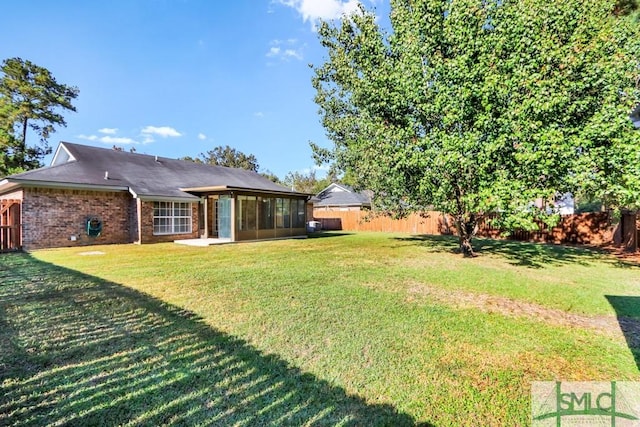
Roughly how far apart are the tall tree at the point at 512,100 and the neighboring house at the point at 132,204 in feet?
29.0

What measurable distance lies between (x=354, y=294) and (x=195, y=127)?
33.4 m

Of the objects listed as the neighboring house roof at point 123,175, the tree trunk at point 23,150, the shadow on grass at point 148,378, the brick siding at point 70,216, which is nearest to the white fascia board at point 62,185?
the neighboring house roof at point 123,175

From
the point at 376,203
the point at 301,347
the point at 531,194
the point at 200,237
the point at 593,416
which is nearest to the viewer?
the point at 593,416

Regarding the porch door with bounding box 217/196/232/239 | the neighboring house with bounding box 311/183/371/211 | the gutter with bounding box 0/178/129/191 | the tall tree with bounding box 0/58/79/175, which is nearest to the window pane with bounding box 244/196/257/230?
the porch door with bounding box 217/196/232/239

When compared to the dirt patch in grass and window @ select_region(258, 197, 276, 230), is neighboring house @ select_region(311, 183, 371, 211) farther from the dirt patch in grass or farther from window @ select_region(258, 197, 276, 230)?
the dirt patch in grass

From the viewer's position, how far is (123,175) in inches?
604

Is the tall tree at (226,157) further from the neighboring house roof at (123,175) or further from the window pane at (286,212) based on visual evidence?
the window pane at (286,212)

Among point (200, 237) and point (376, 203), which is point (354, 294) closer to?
point (376, 203)

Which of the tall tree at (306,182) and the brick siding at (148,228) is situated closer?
the brick siding at (148,228)

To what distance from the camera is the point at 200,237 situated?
16656 millimetres

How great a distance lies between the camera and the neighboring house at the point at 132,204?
12.1 m

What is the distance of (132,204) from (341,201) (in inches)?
788

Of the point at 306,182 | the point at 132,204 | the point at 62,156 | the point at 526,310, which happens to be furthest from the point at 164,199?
the point at 306,182

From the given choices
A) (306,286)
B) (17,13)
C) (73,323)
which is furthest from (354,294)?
(17,13)
